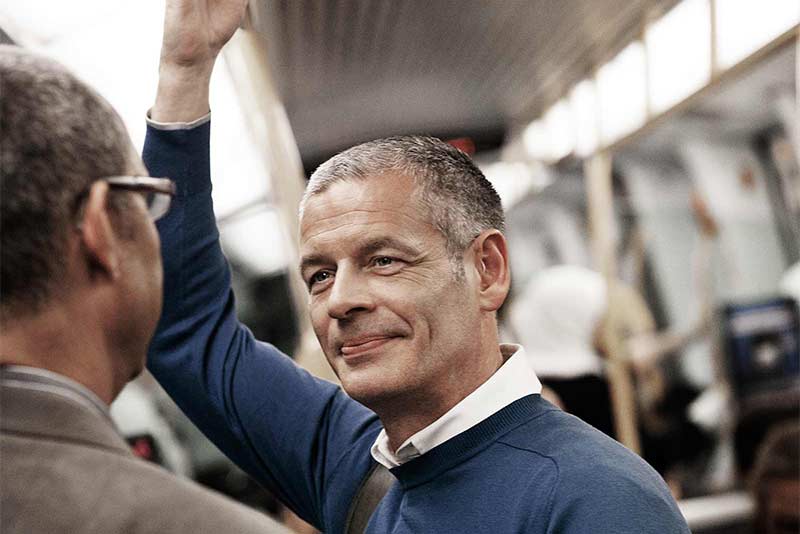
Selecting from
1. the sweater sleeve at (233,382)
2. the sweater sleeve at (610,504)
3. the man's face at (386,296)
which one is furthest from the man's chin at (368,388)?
the sweater sleeve at (610,504)

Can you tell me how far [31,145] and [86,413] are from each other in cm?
26

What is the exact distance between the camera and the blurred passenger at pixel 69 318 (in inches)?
34.5

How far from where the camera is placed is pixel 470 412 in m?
1.59

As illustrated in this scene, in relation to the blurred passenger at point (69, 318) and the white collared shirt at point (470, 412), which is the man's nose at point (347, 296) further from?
the blurred passenger at point (69, 318)

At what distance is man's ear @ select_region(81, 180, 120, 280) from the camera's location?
3.08ft

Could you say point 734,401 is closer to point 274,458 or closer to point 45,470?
point 274,458

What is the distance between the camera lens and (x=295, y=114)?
5.54 meters

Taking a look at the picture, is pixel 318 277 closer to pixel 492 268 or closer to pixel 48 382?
pixel 492 268

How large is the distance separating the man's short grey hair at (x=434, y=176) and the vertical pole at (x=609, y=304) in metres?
3.14

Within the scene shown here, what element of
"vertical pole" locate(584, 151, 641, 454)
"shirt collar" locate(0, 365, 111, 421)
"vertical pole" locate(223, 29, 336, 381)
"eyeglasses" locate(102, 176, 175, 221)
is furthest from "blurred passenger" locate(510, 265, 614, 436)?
"shirt collar" locate(0, 365, 111, 421)

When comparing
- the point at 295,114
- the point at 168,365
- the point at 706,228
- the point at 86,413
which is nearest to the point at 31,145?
the point at 86,413

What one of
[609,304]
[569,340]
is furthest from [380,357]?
[609,304]

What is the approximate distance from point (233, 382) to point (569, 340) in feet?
10.3

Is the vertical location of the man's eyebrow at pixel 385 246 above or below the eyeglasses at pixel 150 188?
below
